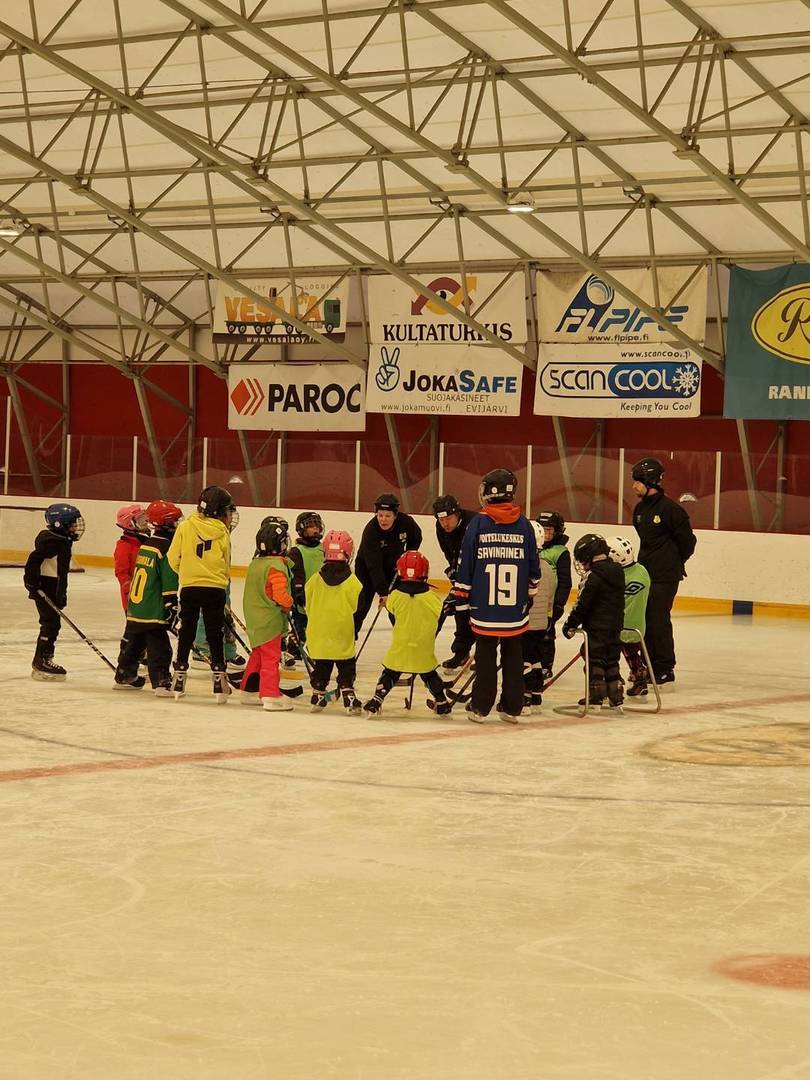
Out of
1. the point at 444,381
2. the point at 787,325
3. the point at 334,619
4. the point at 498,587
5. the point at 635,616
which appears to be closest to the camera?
the point at 498,587

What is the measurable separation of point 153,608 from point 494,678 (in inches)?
90.3

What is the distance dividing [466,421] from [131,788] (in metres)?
16.4

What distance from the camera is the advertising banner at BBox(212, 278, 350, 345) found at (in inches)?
882

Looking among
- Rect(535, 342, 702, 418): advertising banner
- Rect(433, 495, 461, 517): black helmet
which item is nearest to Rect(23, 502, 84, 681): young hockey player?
Rect(433, 495, 461, 517): black helmet

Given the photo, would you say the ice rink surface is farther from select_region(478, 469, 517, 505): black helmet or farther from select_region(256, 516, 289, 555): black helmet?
select_region(478, 469, 517, 505): black helmet

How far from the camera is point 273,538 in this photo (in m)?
9.80

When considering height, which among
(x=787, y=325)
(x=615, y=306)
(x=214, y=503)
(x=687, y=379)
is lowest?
(x=214, y=503)

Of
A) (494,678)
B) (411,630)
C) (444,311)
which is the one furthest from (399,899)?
(444,311)

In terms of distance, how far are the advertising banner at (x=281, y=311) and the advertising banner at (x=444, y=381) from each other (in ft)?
2.72

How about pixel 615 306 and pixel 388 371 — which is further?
pixel 388 371

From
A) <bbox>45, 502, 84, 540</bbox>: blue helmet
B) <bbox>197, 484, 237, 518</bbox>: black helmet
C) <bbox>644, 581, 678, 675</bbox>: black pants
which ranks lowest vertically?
<bbox>644, 581, 678, 675</bbox>: black pants

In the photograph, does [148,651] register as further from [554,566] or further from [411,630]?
[554,566]

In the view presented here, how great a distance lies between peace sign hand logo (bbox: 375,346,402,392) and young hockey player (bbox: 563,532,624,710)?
492 inches

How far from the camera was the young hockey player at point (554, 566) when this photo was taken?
10.3 meters
